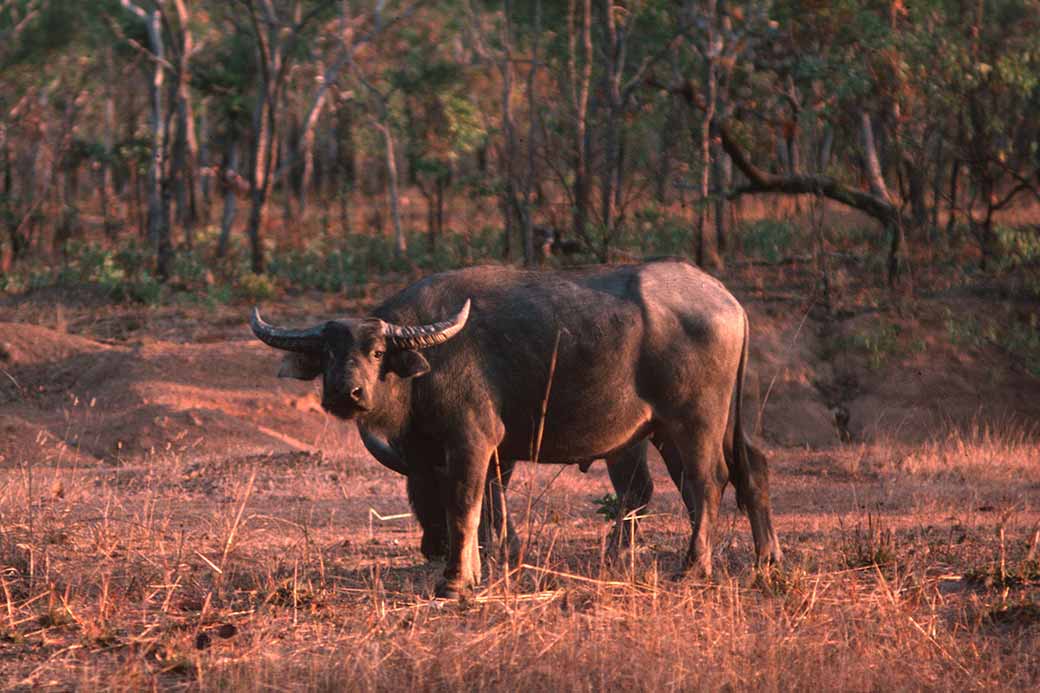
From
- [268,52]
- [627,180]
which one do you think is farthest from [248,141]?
[268,52]

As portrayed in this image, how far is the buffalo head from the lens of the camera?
6629mm

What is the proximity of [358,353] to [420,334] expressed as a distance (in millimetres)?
317

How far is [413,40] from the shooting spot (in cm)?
2953

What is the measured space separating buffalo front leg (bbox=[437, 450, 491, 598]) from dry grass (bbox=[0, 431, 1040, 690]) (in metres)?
0.18

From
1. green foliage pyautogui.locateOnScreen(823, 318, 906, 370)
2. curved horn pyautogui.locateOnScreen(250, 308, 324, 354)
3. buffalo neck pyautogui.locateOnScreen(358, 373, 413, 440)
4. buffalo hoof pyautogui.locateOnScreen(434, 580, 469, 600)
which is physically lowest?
green foliage pyautogui.locateOnScreen(823, 318, 906, 370)

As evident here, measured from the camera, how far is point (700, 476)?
7438 mm

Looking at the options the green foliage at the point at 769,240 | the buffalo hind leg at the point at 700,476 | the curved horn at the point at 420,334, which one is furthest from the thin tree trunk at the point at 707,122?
the curved horn at the point at 420,334

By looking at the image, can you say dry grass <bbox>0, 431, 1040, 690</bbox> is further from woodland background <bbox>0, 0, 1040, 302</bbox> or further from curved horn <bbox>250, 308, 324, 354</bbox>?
woodland background <bbox>0, 0, 1040, 302</bbox>

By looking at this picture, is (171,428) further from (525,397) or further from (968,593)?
(968,593)

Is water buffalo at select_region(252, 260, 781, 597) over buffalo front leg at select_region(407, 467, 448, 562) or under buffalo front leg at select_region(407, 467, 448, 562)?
over

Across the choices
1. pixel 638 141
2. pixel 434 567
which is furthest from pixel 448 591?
pixel 638 141

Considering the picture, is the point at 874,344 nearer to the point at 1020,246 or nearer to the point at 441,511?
the point at 1020,246

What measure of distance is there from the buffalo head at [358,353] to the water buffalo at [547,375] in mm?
11

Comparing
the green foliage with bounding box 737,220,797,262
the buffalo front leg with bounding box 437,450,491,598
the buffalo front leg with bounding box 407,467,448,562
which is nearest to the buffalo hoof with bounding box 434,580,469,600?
the buffalo front leg with bounding box 437,450,491,598
